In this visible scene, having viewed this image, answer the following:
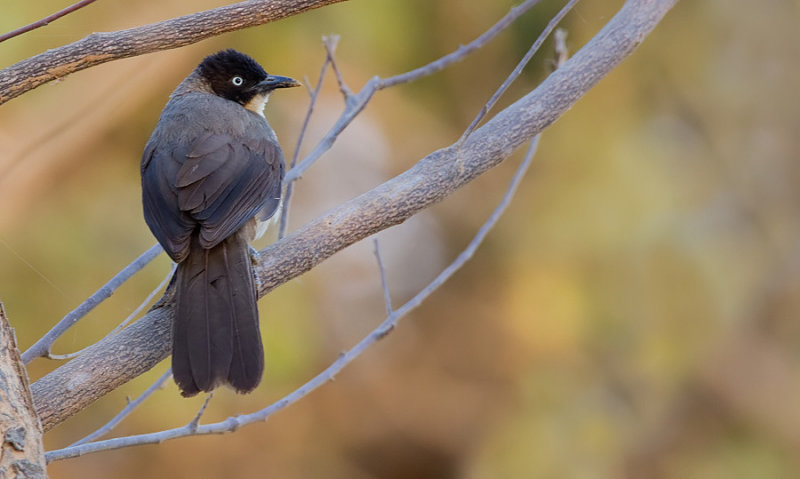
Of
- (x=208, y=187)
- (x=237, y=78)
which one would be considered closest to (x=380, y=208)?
(x=208, y=187)

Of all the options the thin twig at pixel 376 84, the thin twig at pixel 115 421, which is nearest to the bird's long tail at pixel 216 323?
the thin twig at pixel 115 421

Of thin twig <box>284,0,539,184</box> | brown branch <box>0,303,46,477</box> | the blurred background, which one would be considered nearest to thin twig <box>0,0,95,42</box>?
brown branch <box>0,303,46,477</box>

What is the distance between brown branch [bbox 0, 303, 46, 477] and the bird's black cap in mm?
2320

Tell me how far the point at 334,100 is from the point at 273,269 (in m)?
3.75

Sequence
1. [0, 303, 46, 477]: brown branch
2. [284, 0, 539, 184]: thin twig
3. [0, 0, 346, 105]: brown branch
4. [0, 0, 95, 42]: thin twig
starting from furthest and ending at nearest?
[284, 0, 539, 184]: thin twig < [0, 0, 346, 105]: brown branch < [0, 0, 95, 42]: thin twig < [0, 303, 46, 477]: brown branch

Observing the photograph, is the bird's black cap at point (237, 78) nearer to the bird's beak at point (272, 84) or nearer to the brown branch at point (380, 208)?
the bird's beak at point (272, 84)

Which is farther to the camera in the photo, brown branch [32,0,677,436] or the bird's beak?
the bird's beak

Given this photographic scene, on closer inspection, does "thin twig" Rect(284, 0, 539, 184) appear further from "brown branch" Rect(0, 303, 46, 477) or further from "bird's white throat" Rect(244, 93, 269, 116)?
"brown branch" Rect(0, 303, 46, 477)

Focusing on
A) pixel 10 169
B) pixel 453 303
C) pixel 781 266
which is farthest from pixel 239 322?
pixel 781 266

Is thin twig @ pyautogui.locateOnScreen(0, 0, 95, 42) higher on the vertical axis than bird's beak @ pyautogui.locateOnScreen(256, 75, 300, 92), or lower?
lower

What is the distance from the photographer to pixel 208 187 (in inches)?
139

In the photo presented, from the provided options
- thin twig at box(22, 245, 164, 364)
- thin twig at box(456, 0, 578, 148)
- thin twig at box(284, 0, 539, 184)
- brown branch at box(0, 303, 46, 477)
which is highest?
thin twig at box(284, 0, 539, 184)

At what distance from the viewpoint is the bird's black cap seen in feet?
14.8

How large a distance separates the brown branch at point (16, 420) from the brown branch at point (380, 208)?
433mm
